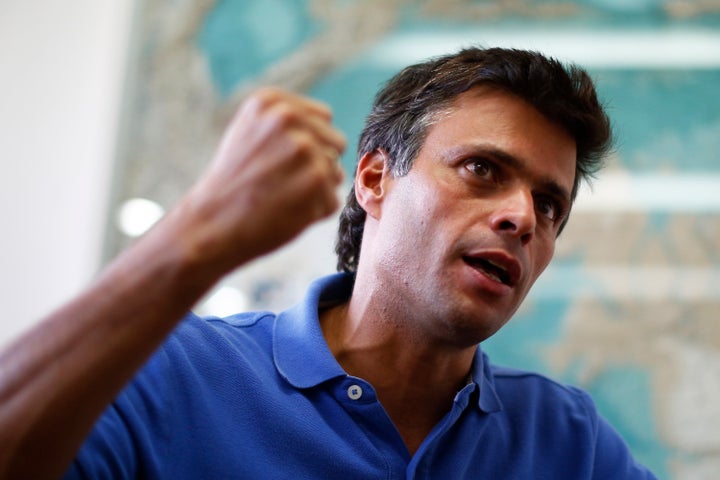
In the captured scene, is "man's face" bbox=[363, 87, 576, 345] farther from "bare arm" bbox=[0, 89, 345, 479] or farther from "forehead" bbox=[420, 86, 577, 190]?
"bare arm" bbox=[0, 89, 345, 479]

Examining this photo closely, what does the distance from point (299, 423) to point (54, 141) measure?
1484 mm

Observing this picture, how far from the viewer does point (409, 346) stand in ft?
3.58

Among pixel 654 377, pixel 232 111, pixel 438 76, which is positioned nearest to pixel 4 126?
pixel 232 111

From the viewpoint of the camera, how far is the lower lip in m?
1.00

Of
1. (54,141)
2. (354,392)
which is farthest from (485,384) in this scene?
(54,141)

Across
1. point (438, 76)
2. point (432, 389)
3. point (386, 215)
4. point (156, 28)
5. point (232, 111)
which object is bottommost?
point (432, 389)

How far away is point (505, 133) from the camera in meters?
1.10

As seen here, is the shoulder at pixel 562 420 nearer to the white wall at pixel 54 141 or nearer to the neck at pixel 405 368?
the neck at pixel 405 368

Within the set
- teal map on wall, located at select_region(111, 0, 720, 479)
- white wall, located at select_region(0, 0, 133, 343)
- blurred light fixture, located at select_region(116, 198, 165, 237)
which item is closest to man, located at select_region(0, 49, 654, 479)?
teal map on wall, located at select_region(111, 0, 720, 479)

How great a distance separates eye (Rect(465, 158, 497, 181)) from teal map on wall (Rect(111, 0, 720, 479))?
84cm

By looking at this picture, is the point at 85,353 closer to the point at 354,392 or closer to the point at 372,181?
the point at 354,392

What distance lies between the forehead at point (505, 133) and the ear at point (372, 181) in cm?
9

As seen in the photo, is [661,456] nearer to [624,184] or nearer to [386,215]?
[624,184]

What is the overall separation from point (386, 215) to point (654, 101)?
1.11 m
